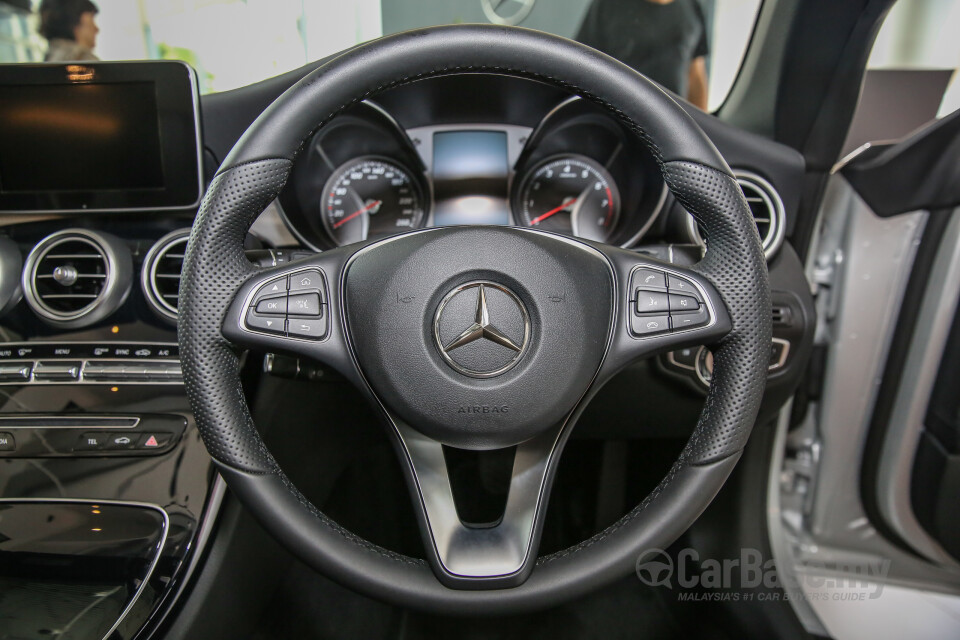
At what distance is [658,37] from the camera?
1.28 meters

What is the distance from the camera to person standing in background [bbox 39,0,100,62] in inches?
48.9

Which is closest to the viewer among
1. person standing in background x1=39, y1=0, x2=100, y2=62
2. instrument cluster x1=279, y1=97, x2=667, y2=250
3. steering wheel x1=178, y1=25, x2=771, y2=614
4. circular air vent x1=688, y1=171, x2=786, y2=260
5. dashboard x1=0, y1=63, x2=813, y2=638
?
steering wheel x1=178, y1=25, x2=771, y2=614

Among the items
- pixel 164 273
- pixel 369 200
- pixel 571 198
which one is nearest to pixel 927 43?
pixel 571 198

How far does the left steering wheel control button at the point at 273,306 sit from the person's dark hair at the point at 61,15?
3.50 feet

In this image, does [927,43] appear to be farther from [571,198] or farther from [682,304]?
[682,304]

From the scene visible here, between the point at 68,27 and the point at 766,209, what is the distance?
58.6 inches

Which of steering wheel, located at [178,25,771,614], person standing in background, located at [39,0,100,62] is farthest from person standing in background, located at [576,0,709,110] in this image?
person standing in background, located at [39,0,100,62]

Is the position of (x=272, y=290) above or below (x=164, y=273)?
above

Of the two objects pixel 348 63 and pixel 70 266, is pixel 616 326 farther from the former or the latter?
pixel 70 266

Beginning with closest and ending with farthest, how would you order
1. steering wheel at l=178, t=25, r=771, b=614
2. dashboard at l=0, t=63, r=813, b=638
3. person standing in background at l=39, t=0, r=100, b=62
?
steering wheel at l=178, t=25, r=771, b=614 → dashboard at l=0, t=63, r=813, b=638 → person standing in background at l=39, t=0, r=100, b=62

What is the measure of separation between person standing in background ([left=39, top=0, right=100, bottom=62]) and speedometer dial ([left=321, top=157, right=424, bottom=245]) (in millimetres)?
599

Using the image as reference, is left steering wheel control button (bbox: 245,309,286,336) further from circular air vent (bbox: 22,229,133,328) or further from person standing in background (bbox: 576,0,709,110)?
person standing in background (bbox: 576,0,709,110)

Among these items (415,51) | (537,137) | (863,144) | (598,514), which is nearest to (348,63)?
(415,51)

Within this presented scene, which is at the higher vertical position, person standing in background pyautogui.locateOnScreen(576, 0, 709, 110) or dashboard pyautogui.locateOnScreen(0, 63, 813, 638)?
person standing in background pyautogui.locateOnScreen(576, 0, 709, 110)
